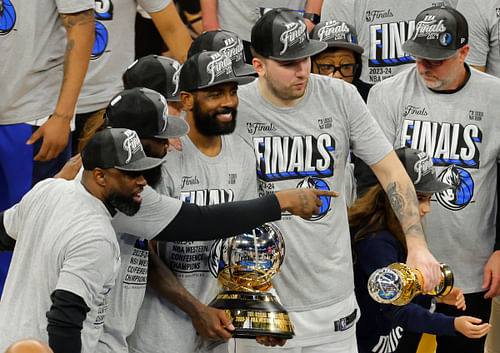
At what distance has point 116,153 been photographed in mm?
3832

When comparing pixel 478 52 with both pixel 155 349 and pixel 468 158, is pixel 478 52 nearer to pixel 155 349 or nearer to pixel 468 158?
pixel 468 158

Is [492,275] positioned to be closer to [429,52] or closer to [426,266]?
[429,52]

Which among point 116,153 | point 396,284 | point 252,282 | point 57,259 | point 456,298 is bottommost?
point 456,298

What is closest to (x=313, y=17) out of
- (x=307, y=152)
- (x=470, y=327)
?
(x=307, y=152)

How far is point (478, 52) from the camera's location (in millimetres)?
6613

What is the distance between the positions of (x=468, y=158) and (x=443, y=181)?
210mm

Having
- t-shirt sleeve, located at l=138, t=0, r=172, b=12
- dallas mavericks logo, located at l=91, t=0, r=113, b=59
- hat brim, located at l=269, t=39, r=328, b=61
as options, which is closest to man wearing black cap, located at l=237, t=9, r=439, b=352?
hat brim, located at l=269, t=39, r=328, b=61

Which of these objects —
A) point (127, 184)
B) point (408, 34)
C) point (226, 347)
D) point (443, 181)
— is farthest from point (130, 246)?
point (408, 34)

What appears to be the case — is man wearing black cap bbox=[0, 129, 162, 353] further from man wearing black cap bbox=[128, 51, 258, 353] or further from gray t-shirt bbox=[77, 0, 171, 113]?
gray t-shirt bbox=[77, 0, 171, 113]

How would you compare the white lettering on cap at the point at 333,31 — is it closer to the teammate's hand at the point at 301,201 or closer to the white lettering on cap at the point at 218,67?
the white lettering on cap at the point at 218,67

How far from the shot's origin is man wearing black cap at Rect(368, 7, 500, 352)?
5691 millimetres

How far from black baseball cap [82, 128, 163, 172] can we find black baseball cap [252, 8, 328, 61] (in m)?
1.21

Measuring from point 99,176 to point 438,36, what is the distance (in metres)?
2.61

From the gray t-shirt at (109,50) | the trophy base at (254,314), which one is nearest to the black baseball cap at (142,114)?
the trophy base at (254,314)
